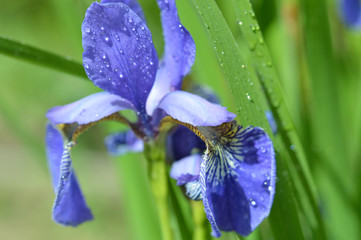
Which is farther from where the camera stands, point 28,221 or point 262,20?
point 28,221

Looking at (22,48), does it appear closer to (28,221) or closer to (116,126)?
(116,126)

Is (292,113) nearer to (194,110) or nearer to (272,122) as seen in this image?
(272,122)

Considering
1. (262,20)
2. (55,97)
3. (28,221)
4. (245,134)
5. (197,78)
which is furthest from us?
(55,97)

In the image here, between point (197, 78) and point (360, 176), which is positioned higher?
point (197, 78)

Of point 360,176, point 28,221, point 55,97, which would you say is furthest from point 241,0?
point 55,97

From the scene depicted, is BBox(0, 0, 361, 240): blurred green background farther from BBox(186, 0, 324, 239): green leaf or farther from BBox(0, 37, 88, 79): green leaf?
BBox(0, 37, 88, 79): green leaf

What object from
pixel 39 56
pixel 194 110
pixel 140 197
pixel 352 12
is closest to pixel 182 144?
pixel 194 110
